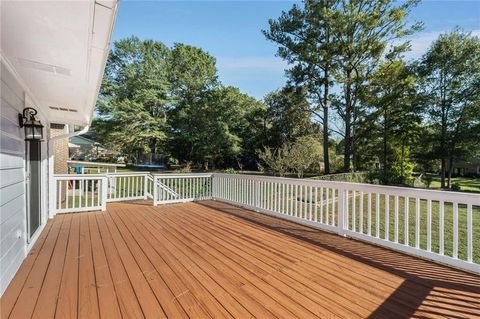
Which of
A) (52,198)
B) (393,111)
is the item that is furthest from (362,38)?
(52,198)

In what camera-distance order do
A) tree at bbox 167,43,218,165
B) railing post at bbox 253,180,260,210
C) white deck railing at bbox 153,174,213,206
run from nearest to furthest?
railing post at bbox 253,180,260,210
white deck railing at bbox 153,174,213,206
tree at bbox 167,43,218,165

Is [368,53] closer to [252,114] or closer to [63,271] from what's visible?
[252,114]

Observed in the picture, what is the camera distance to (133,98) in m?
20.5

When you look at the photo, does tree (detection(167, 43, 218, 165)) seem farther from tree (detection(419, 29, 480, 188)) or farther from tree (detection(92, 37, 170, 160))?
tree (detection(419, 29, 480, 188))

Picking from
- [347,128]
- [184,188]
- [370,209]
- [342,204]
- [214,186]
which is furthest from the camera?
[347,128]

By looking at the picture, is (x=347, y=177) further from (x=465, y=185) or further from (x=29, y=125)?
(x=465, y=185)

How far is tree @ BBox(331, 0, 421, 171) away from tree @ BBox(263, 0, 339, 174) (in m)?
0.54

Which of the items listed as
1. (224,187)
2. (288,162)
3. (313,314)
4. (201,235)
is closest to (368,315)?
(313,314)

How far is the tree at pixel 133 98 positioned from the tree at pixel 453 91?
18843mm

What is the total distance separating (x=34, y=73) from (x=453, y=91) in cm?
2114

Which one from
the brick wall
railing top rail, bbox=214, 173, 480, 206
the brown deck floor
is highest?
the brick wall

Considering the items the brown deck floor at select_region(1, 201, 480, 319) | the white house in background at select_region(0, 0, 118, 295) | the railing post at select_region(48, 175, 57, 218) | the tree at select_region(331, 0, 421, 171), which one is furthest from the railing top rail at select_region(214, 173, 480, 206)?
the tree at select_region(331, 0, 421, 171)

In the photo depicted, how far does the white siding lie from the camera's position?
226 centimetres

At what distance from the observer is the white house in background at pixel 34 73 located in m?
1.52
